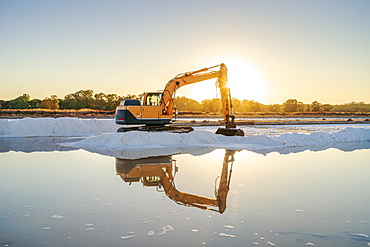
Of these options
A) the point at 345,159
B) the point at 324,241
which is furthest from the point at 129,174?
the point at 345,159

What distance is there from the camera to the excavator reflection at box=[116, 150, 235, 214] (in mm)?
5941

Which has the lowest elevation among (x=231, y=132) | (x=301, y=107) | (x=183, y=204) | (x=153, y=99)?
(x=183, y=204)

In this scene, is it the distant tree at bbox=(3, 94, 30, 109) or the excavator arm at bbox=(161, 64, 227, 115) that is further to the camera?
the distant tree at bbox=(3, 94, 30, 109)

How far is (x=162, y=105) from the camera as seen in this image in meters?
18.3

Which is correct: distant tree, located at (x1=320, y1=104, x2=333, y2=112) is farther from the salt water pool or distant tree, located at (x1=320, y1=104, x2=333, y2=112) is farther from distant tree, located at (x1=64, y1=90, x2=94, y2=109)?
the salt water pool

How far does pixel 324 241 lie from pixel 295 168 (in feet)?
17.4

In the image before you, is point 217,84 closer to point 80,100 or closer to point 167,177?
point 167,177

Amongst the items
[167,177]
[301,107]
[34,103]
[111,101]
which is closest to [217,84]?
[167,177]

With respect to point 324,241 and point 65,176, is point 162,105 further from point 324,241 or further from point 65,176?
point 324,241

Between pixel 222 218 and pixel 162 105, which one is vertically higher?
pixel 162 105

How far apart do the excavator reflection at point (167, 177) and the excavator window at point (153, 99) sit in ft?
23.8

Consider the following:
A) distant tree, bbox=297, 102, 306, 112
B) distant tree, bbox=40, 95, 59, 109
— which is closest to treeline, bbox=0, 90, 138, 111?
distant tree, bbox=40, 95, 59, 109

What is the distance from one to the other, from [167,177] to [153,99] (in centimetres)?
1087

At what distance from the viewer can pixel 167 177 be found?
7.93 meters
